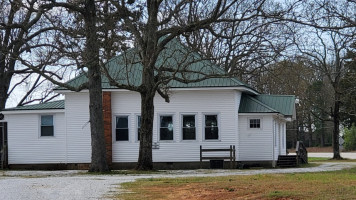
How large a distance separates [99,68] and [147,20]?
321 cm

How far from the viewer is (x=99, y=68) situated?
29.9 meters

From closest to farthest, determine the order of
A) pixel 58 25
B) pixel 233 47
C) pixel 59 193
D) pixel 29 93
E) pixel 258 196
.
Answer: pixel 258 196
pixel 59 193
pixel 58 25
pixel 233 47
pixel 29 93

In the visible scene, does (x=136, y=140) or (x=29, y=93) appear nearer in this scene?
(x=136, y=140)

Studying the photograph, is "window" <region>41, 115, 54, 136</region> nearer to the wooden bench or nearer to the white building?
the white building

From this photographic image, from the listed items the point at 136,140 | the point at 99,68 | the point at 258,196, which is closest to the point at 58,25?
the point at 99,68

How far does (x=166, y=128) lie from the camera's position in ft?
117

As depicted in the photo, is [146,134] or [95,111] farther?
[146,134]

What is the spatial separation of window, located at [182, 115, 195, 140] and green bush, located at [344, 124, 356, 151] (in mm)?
46231

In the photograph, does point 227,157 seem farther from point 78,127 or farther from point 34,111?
point 34,111

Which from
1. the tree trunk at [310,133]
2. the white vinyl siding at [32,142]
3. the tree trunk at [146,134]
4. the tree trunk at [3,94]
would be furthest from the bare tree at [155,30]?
the tree trunk at [310,133]

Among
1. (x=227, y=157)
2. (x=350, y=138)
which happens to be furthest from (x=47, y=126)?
(x=350, y=138)

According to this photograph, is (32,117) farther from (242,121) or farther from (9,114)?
(242,121)

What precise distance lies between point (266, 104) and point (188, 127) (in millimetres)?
5886

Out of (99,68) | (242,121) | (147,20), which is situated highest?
(147,20)
